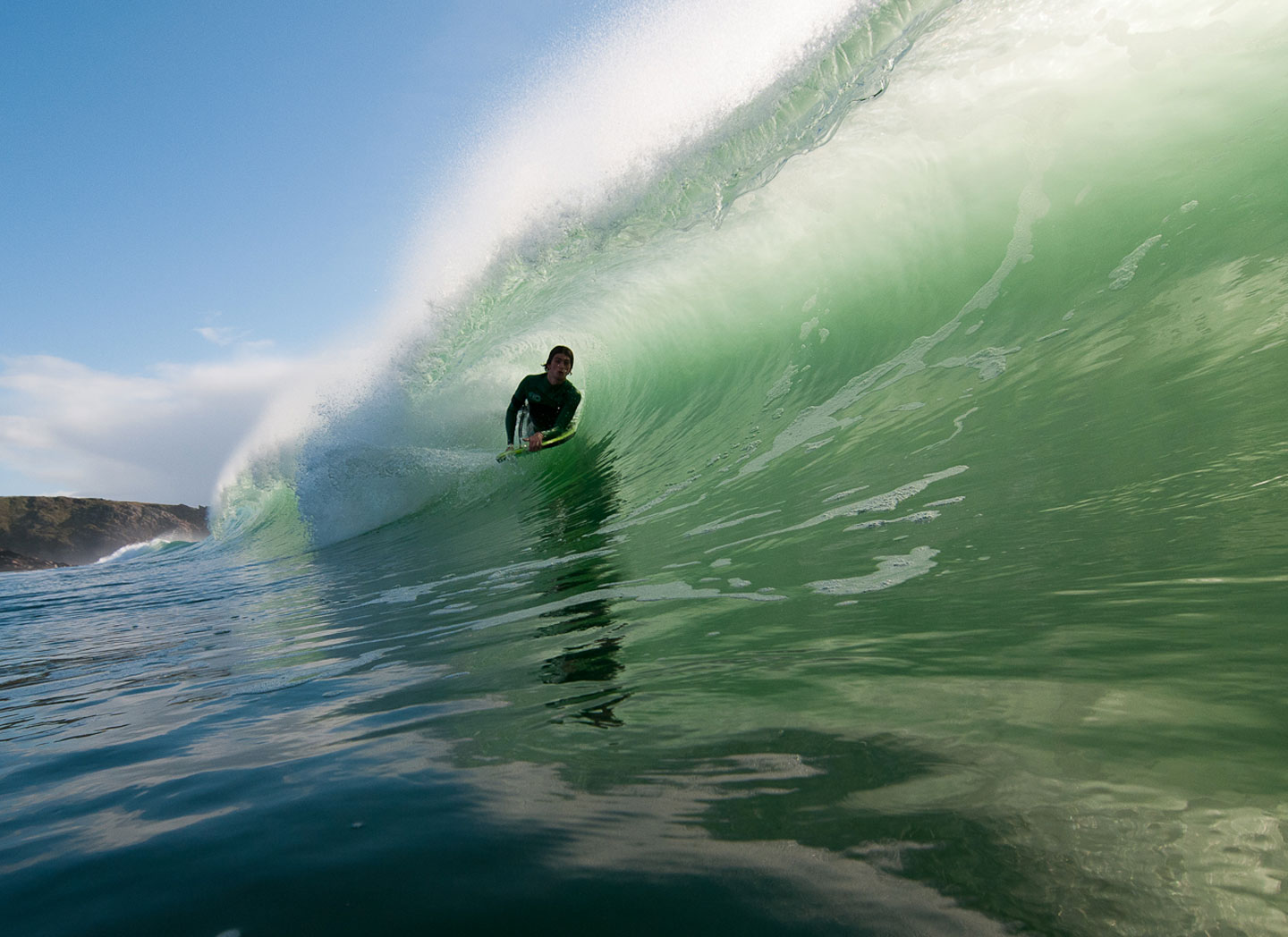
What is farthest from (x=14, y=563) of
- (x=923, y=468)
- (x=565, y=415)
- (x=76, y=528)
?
(x=923, y=468)

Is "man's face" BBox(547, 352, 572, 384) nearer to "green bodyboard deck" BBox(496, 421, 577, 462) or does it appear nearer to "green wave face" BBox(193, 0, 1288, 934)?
"green bodyboard deck" BBox(496, 421, 577, 462)

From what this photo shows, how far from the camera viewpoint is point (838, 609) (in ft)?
7.14

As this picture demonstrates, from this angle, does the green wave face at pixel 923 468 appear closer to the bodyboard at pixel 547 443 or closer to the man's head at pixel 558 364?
the bodyboard at pixel 547 443

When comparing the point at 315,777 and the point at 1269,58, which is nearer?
the point at 315,777

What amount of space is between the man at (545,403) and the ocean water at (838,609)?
40 centimetres

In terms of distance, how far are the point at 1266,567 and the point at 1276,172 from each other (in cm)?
446

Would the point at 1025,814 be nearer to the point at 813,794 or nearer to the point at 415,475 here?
the point at 813,794

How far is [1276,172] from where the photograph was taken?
474 cm

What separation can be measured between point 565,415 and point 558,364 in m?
0.71

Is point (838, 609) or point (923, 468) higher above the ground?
→ point (923, 468)

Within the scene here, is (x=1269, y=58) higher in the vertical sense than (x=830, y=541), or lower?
higher

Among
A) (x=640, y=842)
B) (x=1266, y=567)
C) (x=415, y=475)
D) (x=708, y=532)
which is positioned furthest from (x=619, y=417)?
(x=640, y=842)

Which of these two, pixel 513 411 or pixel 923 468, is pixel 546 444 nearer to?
pixel 513 411

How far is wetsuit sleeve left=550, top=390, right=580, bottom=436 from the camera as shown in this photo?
8.74m
